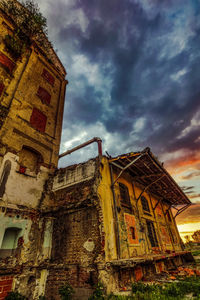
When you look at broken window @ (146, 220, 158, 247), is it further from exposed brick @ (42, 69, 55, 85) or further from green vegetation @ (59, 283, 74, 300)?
exposed brick @ (42, 69, 55, 85)

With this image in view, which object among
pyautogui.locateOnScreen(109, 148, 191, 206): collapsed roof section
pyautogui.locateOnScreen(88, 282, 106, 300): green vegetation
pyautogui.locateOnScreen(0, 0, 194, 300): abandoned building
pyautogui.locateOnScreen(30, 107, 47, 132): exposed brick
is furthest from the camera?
pyautogui.locateOnScreen(30, 107, 47, 132): exposed brick

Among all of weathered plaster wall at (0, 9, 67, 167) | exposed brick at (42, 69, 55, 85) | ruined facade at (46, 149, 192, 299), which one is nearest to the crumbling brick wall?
ruined facade at (46, 149, 192, 299)

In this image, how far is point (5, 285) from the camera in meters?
6.16

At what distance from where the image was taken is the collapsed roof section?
884 cm

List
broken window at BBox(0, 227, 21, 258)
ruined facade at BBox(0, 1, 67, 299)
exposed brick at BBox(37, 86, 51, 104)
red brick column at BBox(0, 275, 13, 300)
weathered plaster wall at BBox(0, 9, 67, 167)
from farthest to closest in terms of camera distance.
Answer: exposed brick at BBox(37, 86, 51, 104), weathered plaster wall at BBox(0, 9, 67, 167), ruined facade at BBox(0, 1, 67, 299), broken window at BBox(0, 227, 21, 258), red brick column at BBox(0, 275, 13, 300)

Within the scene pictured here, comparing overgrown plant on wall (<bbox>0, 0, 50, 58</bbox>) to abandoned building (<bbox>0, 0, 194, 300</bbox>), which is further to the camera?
overgrown plant on wall (<bbox>0, 0, 50, 58</bbox>)

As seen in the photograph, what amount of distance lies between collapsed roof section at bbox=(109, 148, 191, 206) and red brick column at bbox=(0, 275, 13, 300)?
632cm

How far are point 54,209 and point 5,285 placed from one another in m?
3.26

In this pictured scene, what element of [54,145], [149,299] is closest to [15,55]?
[54,145]

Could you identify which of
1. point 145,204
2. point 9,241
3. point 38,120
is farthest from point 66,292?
point 38,120

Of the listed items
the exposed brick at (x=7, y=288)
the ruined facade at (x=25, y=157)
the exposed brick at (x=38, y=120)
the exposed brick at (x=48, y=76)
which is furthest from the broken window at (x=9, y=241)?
the exposed brick at (x=48, y=76)

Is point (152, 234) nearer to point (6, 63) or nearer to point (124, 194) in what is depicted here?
point (124, 194)

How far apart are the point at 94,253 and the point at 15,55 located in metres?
13.0

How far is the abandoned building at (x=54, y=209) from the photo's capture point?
21.5 feet
